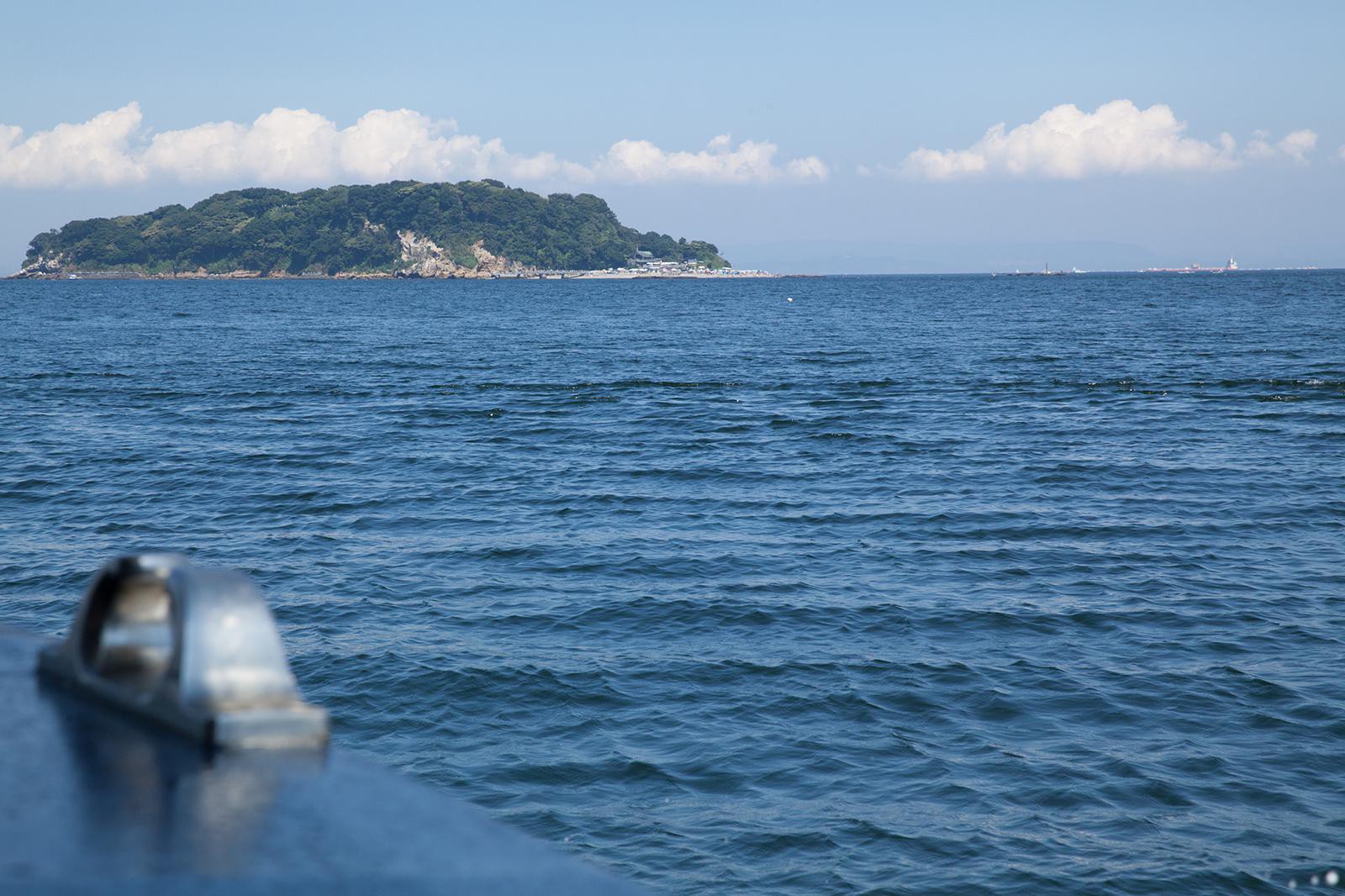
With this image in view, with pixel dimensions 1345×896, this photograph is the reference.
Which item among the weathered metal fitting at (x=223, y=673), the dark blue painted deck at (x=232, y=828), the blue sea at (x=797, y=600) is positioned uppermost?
the weathered metal fitting at (x=223, y=673)

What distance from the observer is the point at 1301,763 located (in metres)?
9.89

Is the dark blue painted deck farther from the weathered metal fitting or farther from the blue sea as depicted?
the blue sea

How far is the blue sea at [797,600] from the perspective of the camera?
884 cm

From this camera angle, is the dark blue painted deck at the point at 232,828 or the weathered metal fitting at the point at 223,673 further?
the weathered metal fitting at the point at 223,673

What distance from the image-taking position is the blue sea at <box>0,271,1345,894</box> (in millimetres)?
8836

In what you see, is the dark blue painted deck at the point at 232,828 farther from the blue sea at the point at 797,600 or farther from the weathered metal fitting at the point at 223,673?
the blue sea at the point at 797,600

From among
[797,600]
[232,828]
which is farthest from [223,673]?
[797,600]

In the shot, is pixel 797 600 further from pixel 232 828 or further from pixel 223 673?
pixel 232 828

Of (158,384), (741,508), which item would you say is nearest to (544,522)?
(741,508)

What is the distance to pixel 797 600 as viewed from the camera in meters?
14.5

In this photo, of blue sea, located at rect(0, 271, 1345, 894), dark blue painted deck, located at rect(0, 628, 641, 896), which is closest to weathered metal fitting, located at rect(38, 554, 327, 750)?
dark blue painted deck, located at rect(0, 628, 641, 896)

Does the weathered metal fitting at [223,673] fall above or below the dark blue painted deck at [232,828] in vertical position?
above

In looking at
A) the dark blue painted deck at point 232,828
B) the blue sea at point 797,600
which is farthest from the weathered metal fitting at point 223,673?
the blue sea at point 797,600

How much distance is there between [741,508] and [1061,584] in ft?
21.3
